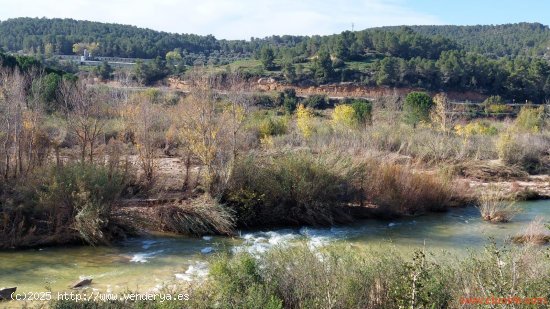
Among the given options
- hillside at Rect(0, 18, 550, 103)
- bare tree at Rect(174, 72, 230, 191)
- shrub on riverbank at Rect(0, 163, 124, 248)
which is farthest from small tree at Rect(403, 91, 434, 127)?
shrub on riverbank at Rect(0, 163, 124, 248)

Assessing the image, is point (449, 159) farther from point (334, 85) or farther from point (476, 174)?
point (334, 85)

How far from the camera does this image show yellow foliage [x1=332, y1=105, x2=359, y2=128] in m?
→ 33.3

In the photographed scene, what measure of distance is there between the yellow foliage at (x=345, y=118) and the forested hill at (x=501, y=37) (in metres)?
64.5

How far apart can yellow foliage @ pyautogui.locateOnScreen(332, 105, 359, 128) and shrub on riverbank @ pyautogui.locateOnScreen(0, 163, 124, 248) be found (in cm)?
1979

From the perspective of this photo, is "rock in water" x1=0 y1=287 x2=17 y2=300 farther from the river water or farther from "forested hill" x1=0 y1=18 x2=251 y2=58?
"forested hill" x1=0 y1=18 x2=251 y2=58

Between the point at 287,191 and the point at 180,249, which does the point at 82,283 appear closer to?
the point at 180,249

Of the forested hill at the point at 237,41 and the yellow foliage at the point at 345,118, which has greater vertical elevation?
the forested hill at the point at 237,41

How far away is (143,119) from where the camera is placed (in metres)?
19.6

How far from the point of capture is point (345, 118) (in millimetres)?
34531

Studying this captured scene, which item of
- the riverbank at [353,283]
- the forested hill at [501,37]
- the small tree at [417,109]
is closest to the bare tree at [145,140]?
the riverbank at [353,283]

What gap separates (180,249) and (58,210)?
3572 millimetres

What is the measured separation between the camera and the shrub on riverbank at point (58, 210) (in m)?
14.4

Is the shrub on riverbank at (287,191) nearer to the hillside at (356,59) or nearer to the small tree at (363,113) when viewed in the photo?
the small tree at (363,113)

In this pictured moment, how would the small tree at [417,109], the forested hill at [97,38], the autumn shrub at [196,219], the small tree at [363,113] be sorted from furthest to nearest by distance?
1. the forested hill at [97,38]
2. the small tree at [417,109]
3. the small tree at [363,113]
4. the autumn shrub at [196,219]
